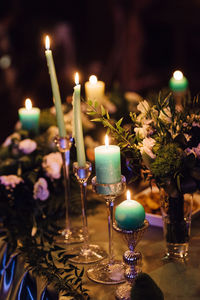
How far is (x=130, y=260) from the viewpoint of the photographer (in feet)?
3.20

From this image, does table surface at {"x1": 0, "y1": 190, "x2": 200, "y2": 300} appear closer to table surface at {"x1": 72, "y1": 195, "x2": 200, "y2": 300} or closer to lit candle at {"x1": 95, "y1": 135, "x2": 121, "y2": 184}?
table surface at {"x1": 72, "y1": 195, "x2": 200, "y2": 300}

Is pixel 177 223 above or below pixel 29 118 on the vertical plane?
below

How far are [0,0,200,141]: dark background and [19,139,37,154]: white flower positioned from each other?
108 inches

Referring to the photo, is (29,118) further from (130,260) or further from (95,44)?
(95,44)

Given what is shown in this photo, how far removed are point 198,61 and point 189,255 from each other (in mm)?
3712

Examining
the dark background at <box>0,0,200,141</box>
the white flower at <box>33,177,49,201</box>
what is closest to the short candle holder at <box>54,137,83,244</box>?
the white flower at <box>33,177,49,201</box>

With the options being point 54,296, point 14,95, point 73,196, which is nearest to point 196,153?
point 54,296

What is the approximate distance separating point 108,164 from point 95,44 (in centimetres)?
408

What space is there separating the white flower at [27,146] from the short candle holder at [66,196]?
10.2 inches

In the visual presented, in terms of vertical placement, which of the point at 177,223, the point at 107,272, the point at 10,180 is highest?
the point at 10,180

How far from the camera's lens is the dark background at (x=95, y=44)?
14.2ft

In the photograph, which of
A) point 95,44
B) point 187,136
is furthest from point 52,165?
point 95,44

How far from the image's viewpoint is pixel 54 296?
1.02m

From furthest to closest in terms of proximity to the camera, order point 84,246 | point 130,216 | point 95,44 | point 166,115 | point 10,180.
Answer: point 95,44
point 10,180
point 84,246
point 166,115
point 130,216
